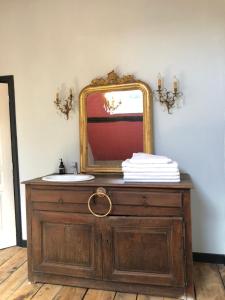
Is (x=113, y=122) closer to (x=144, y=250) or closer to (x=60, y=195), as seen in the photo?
(x=60, y=195)

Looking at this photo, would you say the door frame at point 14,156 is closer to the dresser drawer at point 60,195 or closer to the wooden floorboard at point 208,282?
the dresser drawer at point 60,195

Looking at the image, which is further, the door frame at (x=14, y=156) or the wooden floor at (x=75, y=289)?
the door frame at (x=14, y=156)

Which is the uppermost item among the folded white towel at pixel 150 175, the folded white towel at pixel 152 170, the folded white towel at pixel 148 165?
the folded white towel at pixel 148 165

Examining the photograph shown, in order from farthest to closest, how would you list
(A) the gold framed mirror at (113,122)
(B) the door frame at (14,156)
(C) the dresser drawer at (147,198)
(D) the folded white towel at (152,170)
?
(B) the door frame at (14,156) < (A) the gold framed mirror at (113,122) < (D) the folded white towel at (152,170) < (C) the dresser drawer at (147,198)

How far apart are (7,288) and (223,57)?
2.68 m

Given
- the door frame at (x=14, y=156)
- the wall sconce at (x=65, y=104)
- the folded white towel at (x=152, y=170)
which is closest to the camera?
the folded white towel at (x=152, y=170)

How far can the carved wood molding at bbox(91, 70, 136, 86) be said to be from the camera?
2598mm

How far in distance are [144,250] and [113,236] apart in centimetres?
25

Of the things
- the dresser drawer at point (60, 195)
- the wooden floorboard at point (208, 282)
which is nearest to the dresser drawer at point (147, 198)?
the dresser drawer at point (60, 195)

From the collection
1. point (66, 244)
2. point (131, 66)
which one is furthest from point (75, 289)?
point (131, 66)

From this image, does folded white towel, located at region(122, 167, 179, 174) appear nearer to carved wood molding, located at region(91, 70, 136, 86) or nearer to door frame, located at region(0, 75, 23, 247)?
carved wood molding, located at region(91, 70, 136, 86)

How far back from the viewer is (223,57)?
243cm

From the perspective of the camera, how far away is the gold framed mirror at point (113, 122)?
2.58 metres

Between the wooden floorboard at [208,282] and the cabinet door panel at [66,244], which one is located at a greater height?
the cabinet door panel at [66,244]
